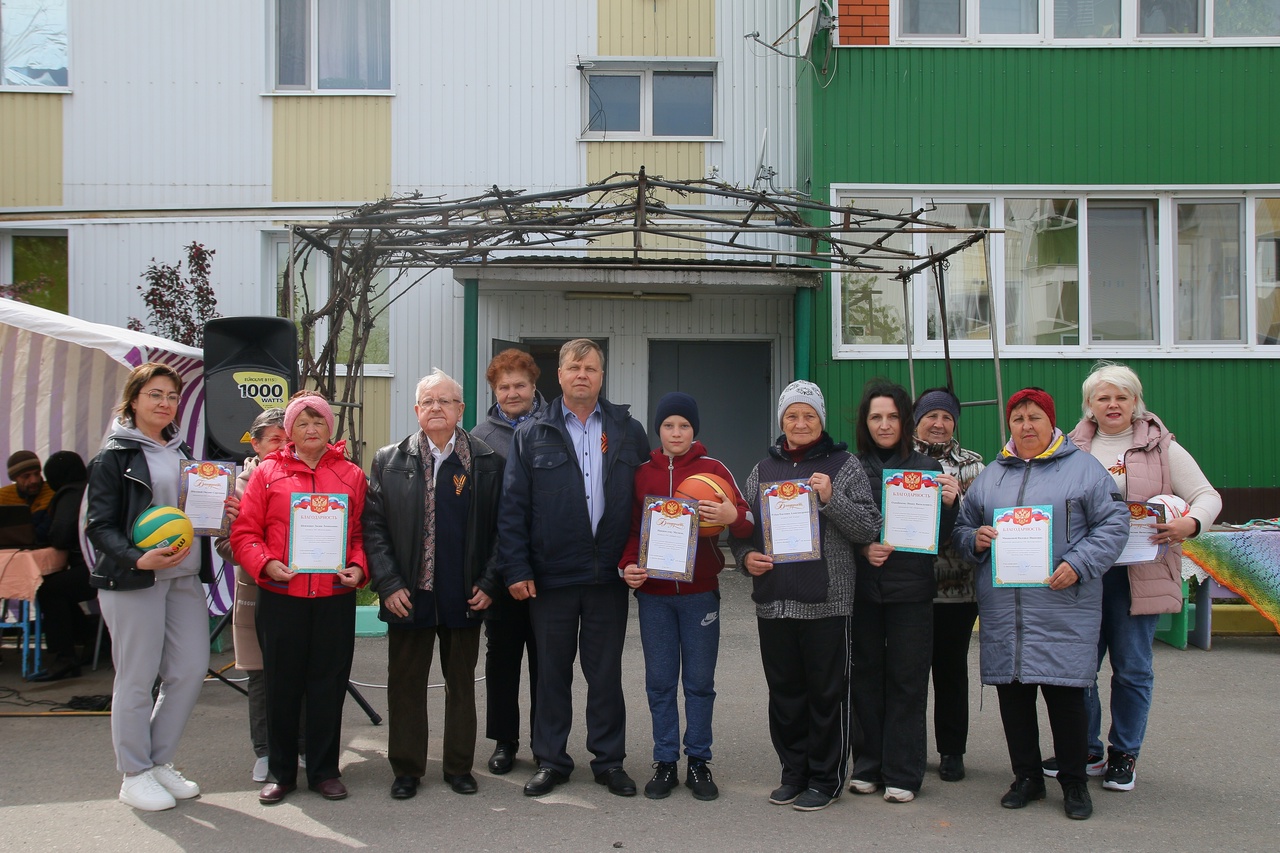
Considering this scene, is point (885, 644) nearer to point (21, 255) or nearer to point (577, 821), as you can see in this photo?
point (577, 821)

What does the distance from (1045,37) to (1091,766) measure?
25.6 feet

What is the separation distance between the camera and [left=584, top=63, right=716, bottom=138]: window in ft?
36.7

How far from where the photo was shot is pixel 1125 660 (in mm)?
4684

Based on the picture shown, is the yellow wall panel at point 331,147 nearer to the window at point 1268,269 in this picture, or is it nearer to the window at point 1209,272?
the window at point 1209,272

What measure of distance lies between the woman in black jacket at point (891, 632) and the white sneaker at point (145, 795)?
3061mm

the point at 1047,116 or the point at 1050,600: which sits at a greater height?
the point at 1047,116

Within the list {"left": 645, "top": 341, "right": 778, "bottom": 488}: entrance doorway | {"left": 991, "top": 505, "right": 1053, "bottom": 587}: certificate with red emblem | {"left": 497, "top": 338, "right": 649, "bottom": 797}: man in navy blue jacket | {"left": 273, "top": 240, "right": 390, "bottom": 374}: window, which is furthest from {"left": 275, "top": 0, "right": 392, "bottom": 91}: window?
{"left": 991, "top": 505, "right": 1053, "bottom": 587}: certificate with red emblem

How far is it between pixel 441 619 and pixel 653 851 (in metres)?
1.39

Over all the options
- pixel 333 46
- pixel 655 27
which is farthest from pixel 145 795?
pixel 655 27

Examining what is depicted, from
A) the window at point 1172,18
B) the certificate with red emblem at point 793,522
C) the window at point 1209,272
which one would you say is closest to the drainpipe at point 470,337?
the certificate with red emblem at point 793,522

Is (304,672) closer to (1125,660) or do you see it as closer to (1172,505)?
(1125,660)

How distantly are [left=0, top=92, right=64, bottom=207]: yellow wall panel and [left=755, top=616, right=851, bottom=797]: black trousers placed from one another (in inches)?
402

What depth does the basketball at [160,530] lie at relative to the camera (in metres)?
4.43

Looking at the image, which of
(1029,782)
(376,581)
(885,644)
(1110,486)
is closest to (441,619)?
(376,581)
